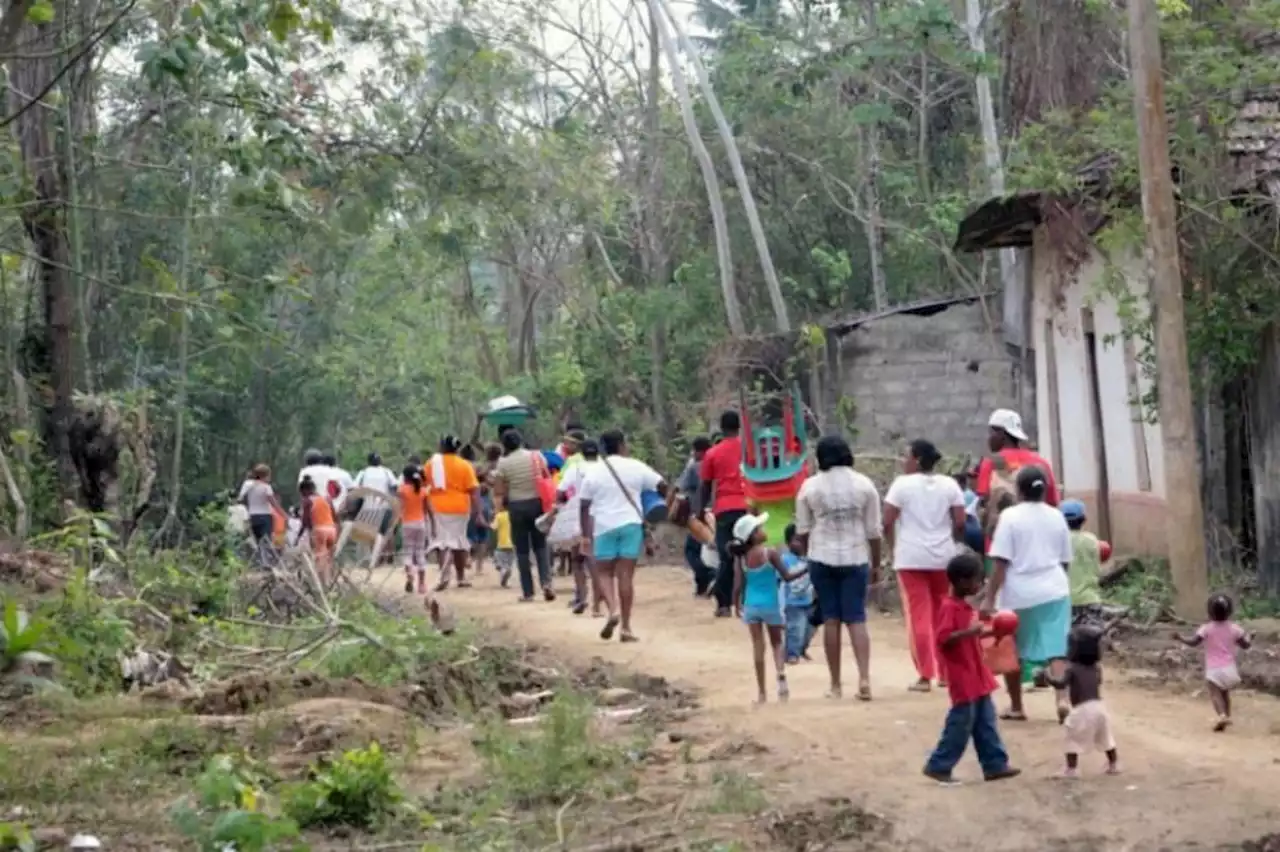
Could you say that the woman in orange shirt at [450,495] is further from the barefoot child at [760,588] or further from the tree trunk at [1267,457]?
the barefoot child at [760,588]

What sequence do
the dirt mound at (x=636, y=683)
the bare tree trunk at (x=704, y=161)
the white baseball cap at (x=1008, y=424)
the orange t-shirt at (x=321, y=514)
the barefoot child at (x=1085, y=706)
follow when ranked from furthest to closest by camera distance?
the bare tree trunk at (x=704, y=161), the orange t-shirt at (x=321, y=514), the dirt mound at (x=636, y=683), the white baseball cap at (x=1008, y=424), the barefoot child at (x=1085, y=706)

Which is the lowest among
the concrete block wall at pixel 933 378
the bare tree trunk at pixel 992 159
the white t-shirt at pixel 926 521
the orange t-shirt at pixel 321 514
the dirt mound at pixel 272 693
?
the dirt mound at pixel 272 693

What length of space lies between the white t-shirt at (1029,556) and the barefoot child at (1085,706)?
1.60 meters

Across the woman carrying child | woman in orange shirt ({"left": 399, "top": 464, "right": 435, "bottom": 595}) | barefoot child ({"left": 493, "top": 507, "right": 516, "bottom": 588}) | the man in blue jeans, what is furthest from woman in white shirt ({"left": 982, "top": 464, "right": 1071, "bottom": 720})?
barefoot child ({"left": 493, "top": 507, "right": 516, "bottom": 588})

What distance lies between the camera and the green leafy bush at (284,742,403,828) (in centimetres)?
829

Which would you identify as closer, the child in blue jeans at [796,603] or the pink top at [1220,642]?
the pink top at [1220,642]

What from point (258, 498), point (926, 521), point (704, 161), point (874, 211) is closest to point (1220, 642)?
point (926, 521)

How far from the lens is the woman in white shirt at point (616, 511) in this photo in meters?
15.4

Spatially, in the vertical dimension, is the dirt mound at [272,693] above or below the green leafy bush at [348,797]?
above

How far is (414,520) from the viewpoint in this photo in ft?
70.5

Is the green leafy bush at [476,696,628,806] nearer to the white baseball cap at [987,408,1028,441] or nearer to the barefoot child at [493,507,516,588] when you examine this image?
the white baseball cap at [987,408,1028,441]

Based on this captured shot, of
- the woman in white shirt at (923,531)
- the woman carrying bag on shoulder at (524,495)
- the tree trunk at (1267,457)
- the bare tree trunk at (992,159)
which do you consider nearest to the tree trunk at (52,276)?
the woman carrying bag on shoulder at (524,495)

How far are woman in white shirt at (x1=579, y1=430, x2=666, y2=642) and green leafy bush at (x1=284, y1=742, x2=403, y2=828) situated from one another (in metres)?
7.02

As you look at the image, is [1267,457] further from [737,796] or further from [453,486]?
[737,796]
